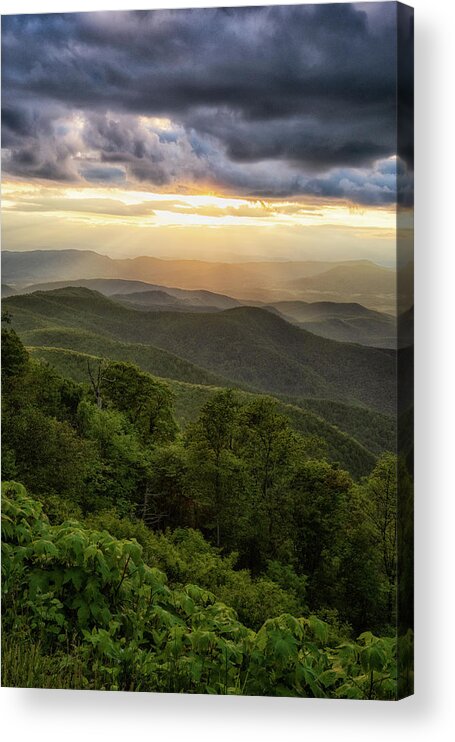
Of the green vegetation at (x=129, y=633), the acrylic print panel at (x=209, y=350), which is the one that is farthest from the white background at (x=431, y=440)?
the green vegetation at (x=129, y=633)

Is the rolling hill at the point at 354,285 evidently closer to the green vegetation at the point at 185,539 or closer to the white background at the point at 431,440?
the white background at the point at 431,440

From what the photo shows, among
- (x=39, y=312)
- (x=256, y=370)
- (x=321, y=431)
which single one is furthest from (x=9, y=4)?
(x=321, y=431)

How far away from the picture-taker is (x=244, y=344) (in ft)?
20.4

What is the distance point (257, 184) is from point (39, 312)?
126 centimetres

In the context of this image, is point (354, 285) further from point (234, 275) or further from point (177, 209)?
point (177, 209)

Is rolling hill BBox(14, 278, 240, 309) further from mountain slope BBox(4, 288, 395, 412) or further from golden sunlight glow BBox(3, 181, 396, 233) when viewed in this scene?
golden sunlight glow BBox(3, 181, 396, 233)

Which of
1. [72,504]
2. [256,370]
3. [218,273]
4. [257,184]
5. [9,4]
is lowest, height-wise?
[72,504]

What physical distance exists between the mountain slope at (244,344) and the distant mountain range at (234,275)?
0.10m

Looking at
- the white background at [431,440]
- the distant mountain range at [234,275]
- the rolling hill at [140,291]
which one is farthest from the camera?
the rolling hill at [140,291]

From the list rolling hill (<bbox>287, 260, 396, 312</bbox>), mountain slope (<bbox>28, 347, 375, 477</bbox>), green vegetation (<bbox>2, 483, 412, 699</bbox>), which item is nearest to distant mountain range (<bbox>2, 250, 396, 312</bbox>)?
rolling hill (<bbox>287, 260, 396, 312</bbox>)

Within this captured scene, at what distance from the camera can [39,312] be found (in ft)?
21.2

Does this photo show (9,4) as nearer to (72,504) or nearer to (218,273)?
(218,273)

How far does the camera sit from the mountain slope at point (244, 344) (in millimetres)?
5957

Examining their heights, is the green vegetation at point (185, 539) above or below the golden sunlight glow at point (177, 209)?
below
